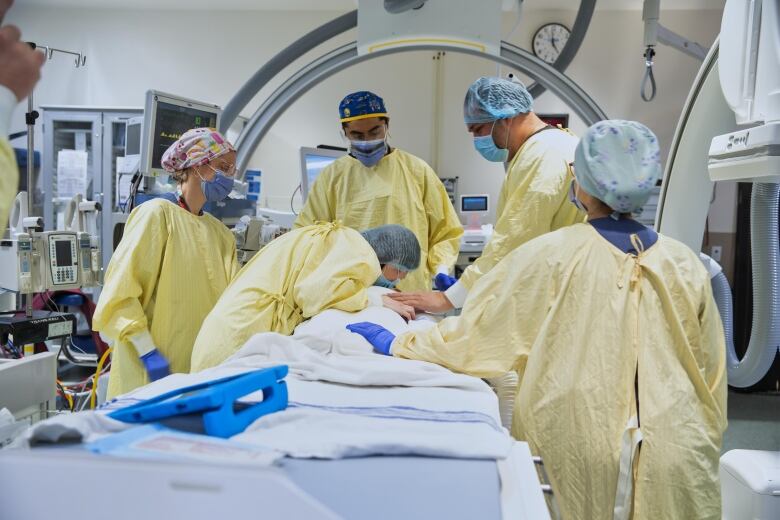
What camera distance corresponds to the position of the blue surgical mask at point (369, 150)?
2670 mm

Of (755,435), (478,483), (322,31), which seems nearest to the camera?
(478,483)

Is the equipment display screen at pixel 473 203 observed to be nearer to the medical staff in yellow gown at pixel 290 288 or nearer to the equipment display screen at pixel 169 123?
the equipment display screen at pixel 169 123

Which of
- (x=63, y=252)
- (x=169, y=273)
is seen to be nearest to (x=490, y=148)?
(x=169, y=273)

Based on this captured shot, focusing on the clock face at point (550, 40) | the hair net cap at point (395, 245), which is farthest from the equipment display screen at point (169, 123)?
the clock face at point (550, 40)

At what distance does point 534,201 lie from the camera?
→ 193cm

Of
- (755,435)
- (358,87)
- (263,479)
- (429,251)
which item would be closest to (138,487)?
(263,479)

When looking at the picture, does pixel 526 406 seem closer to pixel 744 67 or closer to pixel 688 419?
pixel 688 419

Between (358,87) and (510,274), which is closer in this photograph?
(510,274)

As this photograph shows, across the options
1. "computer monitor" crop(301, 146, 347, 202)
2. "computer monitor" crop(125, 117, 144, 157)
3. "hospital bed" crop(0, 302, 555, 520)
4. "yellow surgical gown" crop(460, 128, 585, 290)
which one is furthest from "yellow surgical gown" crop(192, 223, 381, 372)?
"computer monitor" crop(125, 117, 144, 157)

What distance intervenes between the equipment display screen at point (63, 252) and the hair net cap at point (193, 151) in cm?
86

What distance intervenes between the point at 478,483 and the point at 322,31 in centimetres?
280

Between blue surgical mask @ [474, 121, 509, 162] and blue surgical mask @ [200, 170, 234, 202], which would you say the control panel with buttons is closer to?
blue surgical mask @ [200, 170, 234, 202]

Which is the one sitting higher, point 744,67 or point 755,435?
point 744,67

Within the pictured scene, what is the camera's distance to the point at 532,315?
1387 mm
